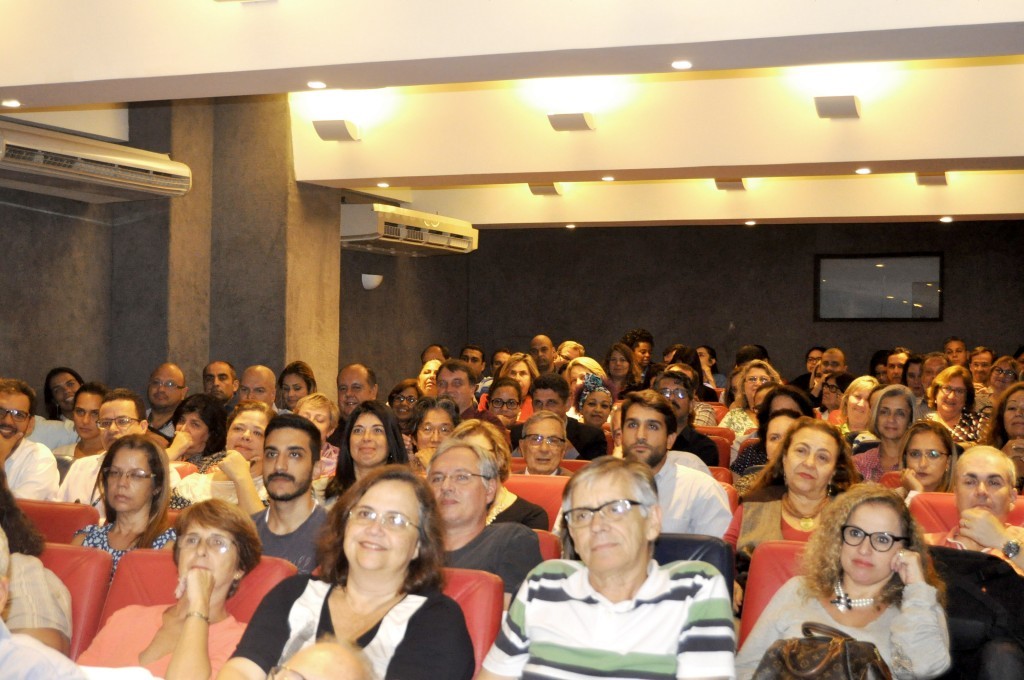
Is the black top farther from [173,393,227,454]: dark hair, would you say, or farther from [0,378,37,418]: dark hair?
[0,378,37,418]: dark hair

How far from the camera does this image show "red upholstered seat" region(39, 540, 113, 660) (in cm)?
333

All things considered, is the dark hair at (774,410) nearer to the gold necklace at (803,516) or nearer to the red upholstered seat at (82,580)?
the gold necklace at (803,516)

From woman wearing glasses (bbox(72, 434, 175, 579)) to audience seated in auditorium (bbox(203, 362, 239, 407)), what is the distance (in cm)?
353

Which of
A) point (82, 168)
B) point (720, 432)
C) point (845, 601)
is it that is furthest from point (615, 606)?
point (82, 168)

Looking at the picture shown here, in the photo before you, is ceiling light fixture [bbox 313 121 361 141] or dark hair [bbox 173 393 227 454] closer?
dark hair [bbox 173 393 227 454]

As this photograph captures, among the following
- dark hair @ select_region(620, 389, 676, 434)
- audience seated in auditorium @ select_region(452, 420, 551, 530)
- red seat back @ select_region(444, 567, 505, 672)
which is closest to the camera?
red seat back @ select_region(444, 567, 505, 672)

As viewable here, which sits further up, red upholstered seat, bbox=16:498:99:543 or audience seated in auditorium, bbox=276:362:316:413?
audience seated in auditorium, bbox=276:362:316:413

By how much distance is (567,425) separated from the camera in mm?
6422

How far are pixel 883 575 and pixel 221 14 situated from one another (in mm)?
3907

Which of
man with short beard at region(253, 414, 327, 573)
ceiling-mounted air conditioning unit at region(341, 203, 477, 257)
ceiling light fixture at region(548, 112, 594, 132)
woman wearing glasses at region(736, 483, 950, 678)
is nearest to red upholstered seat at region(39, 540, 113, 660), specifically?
man with short beard at region(253, 414, 327, 573)

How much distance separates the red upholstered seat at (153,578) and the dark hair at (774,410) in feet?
9.39

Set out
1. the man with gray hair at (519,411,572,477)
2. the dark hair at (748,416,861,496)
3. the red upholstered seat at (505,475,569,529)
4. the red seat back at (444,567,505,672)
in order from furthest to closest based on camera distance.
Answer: the man with gray hair at (519,411,572,477)
the red upholstered seat at (505,475,569,529)
the dark hair at (748,416,861,496)
the red seat back at (444,567,505,672)

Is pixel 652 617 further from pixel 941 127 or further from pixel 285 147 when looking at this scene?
pixel 285 147

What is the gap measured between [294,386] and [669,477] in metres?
3.30
